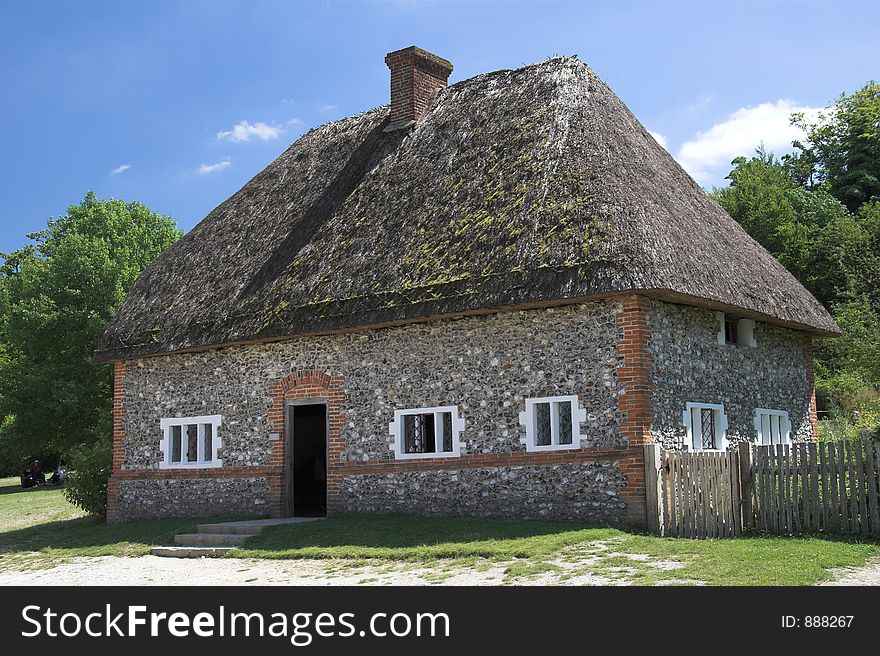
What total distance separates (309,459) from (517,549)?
1029 cm

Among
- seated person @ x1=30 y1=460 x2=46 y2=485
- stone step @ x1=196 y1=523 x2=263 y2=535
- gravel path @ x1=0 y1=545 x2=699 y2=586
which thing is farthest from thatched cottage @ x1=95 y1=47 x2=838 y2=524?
seated person @ x1=30 y1=460 x2=46 y2=485

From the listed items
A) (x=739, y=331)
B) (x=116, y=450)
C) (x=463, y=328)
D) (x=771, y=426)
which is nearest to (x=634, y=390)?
(x=463, y=328)

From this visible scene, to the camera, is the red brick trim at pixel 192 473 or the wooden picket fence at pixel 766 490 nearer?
the wooden picket fence at pixel 766 490

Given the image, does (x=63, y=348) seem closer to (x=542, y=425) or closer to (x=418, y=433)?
(x=418, y=433)

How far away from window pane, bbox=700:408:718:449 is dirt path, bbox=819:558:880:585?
540 cm

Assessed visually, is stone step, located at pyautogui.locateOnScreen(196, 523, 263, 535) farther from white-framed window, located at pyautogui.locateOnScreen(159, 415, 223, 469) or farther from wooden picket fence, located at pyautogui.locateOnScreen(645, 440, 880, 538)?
wooden picket fence, located at pyautogui.locateOnScreen(645, 440, 880, 538)

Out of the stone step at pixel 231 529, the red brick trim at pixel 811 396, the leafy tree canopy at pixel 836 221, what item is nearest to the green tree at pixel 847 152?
the leafy tree canopy at pixel 836 221

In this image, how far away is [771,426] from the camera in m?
19.4

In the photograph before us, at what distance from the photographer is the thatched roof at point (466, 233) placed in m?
15.9

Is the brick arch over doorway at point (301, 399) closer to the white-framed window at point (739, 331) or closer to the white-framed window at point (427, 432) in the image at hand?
the white-framed window at point (427, 432)

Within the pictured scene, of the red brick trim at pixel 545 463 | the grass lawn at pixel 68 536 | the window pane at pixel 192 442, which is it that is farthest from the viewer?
the window pane at pixel 192 442

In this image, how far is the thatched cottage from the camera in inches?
620

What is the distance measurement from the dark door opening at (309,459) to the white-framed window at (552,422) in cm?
706

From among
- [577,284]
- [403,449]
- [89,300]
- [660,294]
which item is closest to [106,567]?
[403,449]
